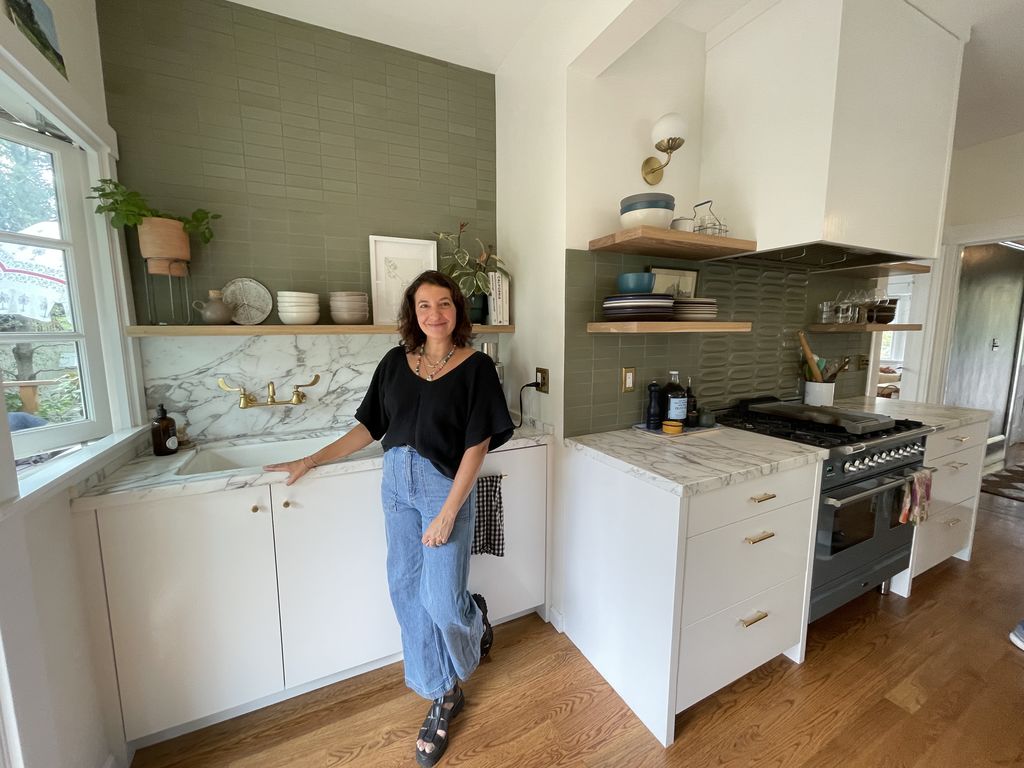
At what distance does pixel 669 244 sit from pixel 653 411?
731mm

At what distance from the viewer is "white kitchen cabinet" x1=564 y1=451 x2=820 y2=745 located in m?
1.33

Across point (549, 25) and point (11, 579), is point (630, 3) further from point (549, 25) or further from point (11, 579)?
point (11, 579)

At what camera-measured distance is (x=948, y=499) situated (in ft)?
7.27

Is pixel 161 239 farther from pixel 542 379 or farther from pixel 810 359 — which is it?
pixel 810 359

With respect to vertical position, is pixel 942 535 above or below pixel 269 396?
below

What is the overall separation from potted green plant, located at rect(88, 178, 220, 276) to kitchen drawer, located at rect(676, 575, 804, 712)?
225 cm

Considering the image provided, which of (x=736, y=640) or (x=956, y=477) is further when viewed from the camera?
(x=956, y=477)

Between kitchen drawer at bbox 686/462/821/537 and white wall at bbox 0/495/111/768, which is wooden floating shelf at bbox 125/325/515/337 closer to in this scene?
white wall at bbox 0/495/111/768

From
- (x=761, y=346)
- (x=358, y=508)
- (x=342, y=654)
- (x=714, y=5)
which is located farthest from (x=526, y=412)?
(x=714, y=5)

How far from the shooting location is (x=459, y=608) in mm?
1379

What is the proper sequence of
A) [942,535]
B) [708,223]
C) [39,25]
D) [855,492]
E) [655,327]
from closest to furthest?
[39,25]
[655,327]
[855,492]
[708,223]
[942,535]

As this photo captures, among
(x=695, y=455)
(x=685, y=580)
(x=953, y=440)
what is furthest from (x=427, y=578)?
(x=953, y=440)

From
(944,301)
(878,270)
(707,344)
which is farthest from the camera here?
(944,301)

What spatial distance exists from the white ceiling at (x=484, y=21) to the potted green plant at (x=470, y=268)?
789 millimetres
